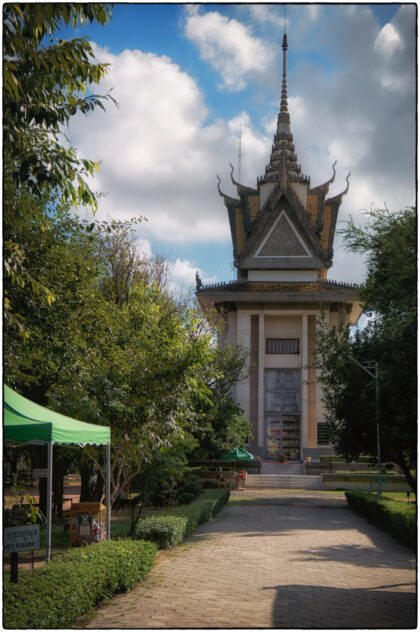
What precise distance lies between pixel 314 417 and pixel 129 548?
3614 centimetres

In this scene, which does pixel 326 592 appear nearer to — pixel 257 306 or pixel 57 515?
pixel 57 515

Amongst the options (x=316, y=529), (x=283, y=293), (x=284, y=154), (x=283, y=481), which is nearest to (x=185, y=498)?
(x=316, y=529)

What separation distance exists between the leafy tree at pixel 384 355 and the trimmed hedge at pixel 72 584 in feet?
18.5

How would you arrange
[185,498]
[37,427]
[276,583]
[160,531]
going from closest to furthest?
[37,427], [276,583], [160,531], [185,498]

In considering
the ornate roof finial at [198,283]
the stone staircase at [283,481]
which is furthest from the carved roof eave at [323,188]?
the stone staircase at [283,481]

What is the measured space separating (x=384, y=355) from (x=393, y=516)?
4416 millimetres

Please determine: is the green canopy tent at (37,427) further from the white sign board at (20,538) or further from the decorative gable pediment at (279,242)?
the decorative gable pediment at (279,242)

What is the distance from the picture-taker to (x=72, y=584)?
312 inches

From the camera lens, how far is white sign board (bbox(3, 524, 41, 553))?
Result: 23.8 ft

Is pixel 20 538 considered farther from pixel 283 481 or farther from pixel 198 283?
pixel 198 283

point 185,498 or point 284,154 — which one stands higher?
point 284,154

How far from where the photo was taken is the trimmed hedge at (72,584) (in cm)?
674

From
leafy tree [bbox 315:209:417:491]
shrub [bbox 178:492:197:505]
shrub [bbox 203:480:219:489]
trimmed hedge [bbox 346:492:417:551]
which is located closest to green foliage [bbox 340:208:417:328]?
leafy tree [bbox 315:209:417:491]

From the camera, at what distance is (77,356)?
12523mm
